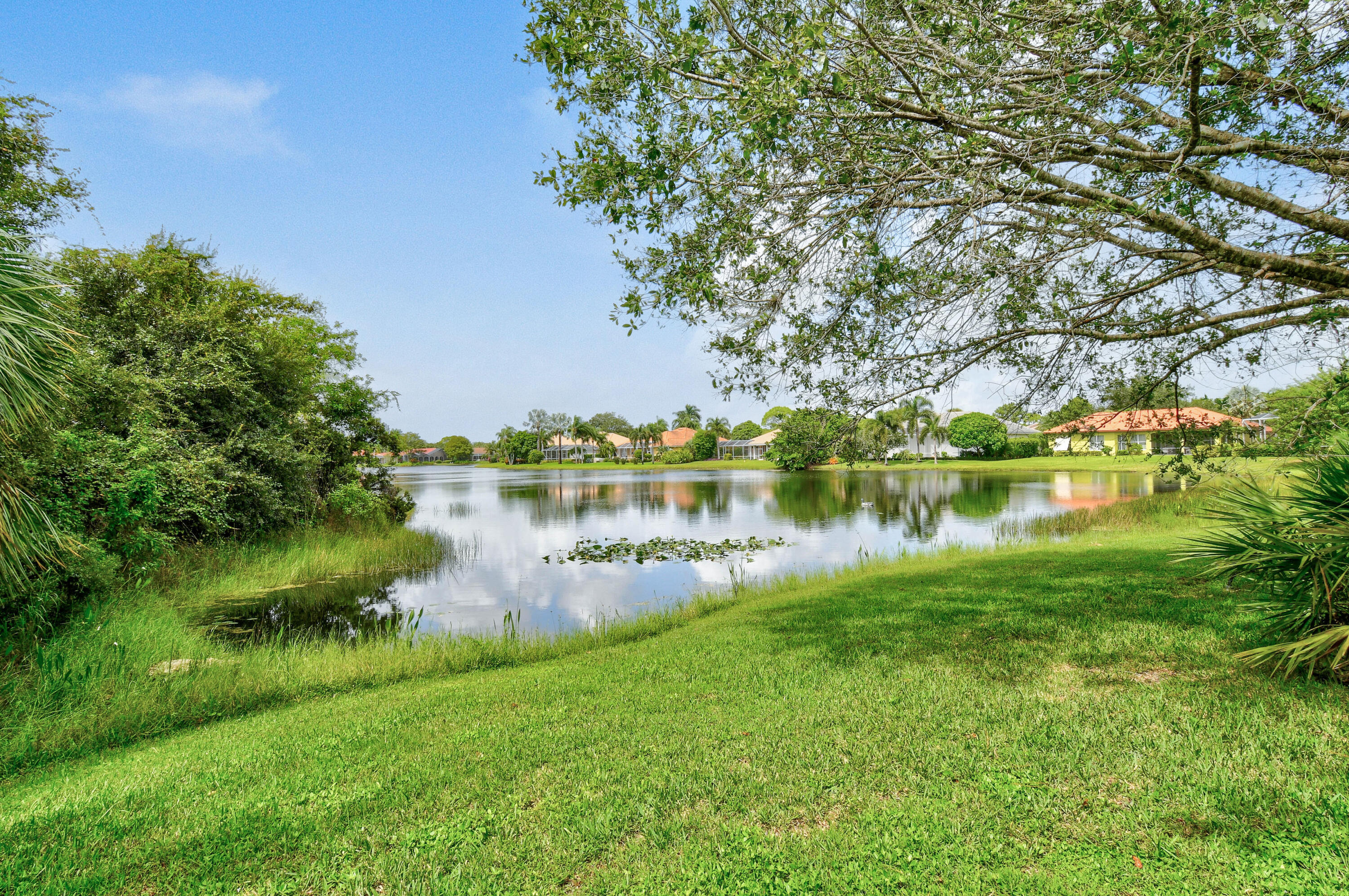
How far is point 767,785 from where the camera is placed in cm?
398

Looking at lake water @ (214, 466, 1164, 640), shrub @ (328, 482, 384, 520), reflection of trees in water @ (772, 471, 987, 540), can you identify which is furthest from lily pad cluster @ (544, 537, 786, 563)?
shrub @ (328, 482, 384, 520)

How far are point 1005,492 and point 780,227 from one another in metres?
36.3

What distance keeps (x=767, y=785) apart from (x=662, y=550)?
15610 mm

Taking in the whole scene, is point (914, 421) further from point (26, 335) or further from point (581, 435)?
point (26, 335)

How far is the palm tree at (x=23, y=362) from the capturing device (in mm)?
5289

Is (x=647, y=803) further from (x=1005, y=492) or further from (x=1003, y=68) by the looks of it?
(x=1005, y=492)

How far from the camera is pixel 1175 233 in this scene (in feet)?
21.2

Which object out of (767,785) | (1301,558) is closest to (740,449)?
(1301,558)

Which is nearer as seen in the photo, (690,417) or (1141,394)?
(1141,394)

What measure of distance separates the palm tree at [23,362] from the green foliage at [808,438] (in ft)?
24.5

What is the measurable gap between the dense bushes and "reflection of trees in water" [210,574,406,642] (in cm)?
192

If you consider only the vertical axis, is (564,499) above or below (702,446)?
below

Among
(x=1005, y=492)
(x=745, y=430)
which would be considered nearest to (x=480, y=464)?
(x=745, y=430)

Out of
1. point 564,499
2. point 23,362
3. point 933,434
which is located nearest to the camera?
point 23,362
